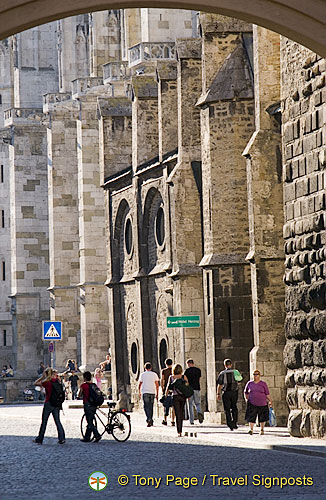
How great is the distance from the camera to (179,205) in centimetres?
3581

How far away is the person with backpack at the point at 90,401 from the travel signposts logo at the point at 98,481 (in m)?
7.22

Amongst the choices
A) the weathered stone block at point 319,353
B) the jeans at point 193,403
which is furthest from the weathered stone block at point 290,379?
the jeans at point 193,403

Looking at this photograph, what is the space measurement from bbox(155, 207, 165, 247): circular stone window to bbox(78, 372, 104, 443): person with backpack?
1427 cm

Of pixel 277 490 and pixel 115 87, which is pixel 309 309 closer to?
pixel 277 490

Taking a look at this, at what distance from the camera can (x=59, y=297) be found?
57344mm

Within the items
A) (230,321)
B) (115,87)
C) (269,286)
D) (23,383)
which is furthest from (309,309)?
(23,383)

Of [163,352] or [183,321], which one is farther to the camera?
[163,352]

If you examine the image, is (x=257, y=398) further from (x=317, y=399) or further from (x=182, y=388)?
(x=317, y=399)

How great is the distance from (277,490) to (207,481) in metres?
1.35

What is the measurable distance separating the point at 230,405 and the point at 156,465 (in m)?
8.54

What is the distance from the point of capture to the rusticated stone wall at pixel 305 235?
22.5 meters

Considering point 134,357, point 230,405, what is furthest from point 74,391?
point 230,405

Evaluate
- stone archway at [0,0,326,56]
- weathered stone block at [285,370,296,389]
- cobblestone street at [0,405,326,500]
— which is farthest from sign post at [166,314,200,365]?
stone archway at [0,0,326,56]

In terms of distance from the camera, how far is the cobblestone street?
15.5 m
